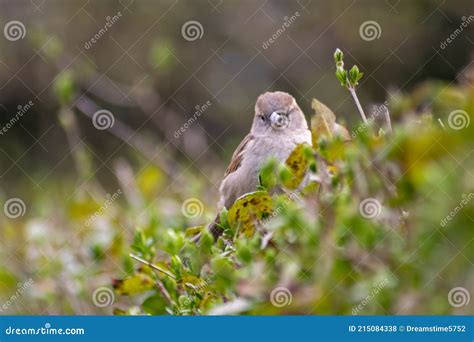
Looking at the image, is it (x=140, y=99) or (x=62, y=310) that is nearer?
(x=62, y=310)

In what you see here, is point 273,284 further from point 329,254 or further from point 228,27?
point 228,27

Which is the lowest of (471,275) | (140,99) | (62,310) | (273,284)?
(62,310)

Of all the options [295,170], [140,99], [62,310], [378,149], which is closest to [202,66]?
[140,99]

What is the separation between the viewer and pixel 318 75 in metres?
4.82

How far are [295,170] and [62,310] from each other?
98cm
